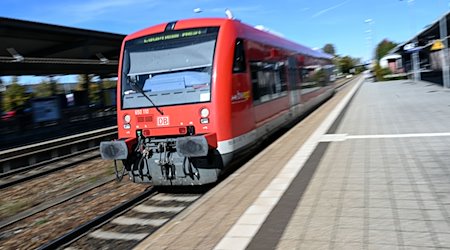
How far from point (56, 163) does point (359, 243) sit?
11.8m

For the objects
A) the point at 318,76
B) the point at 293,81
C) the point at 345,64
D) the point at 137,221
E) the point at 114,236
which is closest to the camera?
the point at 114,236

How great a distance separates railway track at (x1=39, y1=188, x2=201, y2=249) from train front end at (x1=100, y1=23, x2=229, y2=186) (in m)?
0.38

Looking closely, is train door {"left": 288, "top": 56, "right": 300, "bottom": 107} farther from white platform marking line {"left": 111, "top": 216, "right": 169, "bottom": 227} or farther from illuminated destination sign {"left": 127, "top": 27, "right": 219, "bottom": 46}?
white platform marking line {"left": 111, "top": 216, "right": 169, "bottom": 227}

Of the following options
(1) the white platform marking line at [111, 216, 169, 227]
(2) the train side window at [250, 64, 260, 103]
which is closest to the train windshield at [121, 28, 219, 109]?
(2) the train side window at [250, 64, 260, 103]

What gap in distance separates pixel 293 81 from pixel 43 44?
11828 millimetres

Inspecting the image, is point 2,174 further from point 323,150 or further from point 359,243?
point 359,243

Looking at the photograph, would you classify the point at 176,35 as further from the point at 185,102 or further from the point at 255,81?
the point at 255,81

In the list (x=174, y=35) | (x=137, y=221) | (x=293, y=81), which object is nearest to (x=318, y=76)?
(x=293, y=81)

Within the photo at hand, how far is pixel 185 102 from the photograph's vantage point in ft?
23.5

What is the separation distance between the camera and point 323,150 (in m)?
8.56

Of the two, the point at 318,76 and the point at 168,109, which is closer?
the point at 168,109

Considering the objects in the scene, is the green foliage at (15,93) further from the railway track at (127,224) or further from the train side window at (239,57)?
the train side window at (239,57)

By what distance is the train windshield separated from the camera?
719 cm

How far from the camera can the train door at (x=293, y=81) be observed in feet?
42.3
